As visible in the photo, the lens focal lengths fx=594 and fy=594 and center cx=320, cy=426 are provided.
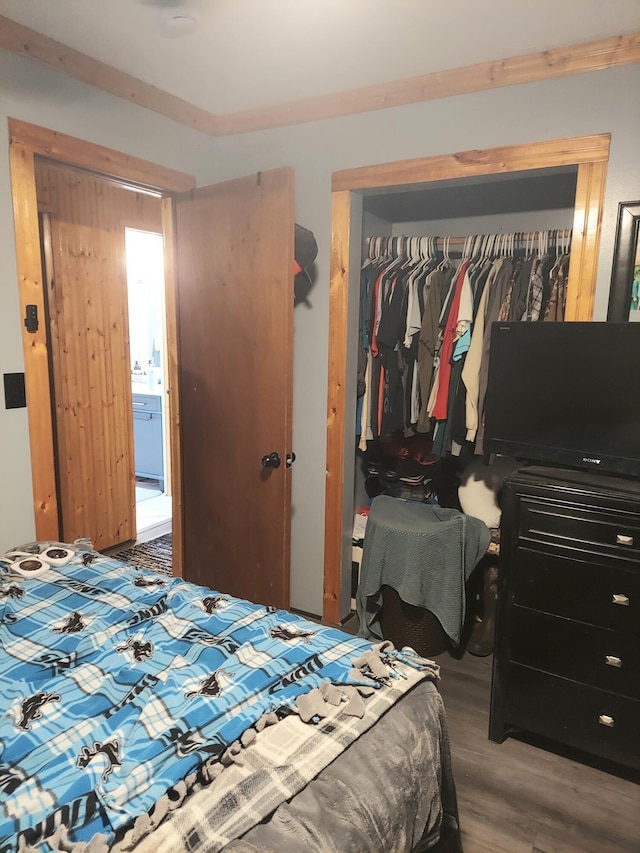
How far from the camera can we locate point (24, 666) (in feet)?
4.96

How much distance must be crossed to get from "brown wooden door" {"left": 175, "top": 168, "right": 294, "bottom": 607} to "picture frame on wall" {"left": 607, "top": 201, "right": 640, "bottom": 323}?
4.14 feet

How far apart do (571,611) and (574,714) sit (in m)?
0.36

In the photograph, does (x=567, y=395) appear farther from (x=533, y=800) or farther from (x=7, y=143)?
(x=7, y=143)

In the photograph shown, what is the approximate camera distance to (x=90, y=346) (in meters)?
3.72

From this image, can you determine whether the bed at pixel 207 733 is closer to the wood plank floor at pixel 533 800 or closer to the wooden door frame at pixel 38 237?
the wood plank floor at pixel 533 800

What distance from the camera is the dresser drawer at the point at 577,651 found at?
1.94 m

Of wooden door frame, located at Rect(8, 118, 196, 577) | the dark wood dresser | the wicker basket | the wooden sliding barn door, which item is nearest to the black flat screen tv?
the dark wood dresser

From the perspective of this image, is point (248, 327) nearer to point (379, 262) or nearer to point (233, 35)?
point (379, 262)

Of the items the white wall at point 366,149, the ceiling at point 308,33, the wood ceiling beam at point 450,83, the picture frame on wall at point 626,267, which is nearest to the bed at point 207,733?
the white wall at point 366,149

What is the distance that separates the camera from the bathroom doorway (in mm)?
5191

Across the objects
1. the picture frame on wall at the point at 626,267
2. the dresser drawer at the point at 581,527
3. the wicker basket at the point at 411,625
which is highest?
the picture frame on wall at the point at 626,267

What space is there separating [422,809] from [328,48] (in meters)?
2.40

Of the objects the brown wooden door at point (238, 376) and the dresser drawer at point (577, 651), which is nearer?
the dresser drawer at point (577, 651)

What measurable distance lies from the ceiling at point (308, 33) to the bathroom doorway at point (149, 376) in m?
2.79
